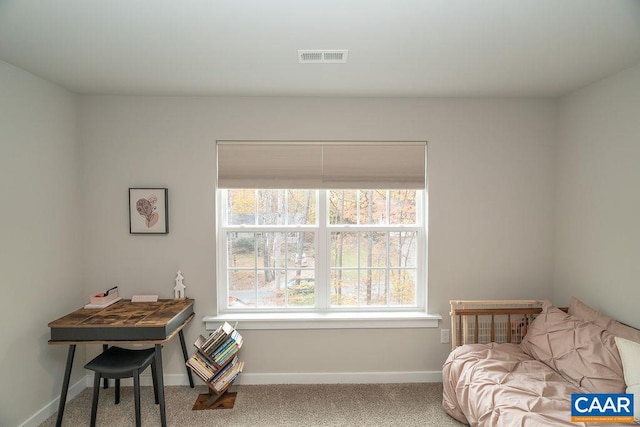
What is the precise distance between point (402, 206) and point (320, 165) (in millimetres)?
852

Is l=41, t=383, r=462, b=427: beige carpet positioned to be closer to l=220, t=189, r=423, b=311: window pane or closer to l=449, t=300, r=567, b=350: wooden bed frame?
l=449, t=300, r=567, b=350: wooden bed frame

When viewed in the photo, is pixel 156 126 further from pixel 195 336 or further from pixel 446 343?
pixel 446 343

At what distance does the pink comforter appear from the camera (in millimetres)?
1943

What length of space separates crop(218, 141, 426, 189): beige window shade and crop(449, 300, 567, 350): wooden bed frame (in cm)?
112

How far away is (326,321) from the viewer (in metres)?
3.12

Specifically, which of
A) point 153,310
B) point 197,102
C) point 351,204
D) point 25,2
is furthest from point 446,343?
point 25,2

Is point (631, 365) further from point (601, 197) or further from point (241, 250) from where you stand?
point (241, 250)

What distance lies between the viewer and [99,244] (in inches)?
122

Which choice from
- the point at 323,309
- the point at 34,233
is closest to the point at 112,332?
the point at 34,233

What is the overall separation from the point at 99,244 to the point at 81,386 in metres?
1.21

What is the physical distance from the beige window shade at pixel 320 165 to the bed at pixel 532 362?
122 centimetres

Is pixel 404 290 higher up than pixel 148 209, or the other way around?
pixel 148 209

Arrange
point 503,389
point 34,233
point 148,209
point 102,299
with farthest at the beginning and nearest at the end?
point 148,209, point 102,299, point 34,233, point 503,389

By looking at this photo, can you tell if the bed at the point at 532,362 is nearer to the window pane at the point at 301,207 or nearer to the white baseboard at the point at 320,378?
the white baseboard at the point at 320,378
